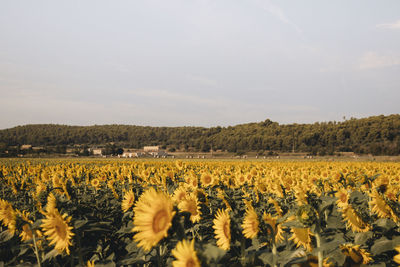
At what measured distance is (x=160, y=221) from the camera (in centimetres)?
177

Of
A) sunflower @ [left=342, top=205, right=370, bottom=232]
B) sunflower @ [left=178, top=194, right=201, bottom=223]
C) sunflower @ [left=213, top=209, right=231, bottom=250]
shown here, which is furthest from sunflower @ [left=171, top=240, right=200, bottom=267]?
sunflower @ [left=342, top=205, right=370, bottom=232]

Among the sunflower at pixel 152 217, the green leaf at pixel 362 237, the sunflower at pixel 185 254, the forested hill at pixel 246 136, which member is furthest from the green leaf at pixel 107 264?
the forested hill at pixel 246 136

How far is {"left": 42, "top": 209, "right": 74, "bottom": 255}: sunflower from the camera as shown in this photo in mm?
2408

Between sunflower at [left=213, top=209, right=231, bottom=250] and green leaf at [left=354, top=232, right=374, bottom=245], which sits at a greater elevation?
sunflower at [left=213, top=209, right=231, bottom=250]

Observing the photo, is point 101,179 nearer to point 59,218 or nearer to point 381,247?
point 59,218

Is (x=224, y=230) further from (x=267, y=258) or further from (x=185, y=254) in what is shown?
(x=185, y=254)

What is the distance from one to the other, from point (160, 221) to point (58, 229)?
4.12ft

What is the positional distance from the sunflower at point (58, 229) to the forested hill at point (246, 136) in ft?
221

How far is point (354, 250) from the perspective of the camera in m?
1.96

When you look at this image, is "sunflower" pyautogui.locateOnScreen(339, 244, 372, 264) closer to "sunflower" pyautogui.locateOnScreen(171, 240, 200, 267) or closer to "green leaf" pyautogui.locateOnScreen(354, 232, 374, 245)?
"green leaf" pyautogui.locateOnScreen(354, 232, 374, 245)

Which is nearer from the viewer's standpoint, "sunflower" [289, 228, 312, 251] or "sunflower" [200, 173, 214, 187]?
"sunflower" [289, 228, 312, 251]

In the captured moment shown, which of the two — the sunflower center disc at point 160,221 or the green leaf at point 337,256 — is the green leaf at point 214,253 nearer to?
the sunflower center disc at point 160,221

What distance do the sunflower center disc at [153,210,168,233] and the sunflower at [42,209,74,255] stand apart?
1.03m

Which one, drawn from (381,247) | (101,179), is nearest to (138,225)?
(381,247)
